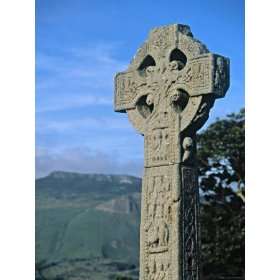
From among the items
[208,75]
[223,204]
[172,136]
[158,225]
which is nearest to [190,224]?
[158,225]

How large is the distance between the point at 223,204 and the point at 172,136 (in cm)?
976

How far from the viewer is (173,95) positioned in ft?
26.3

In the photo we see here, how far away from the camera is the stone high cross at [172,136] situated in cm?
780

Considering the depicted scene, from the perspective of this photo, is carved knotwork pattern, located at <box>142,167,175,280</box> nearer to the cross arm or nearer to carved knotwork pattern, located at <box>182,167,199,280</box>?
carved knotwork pattern, located at <box>182,167,199,280</box>

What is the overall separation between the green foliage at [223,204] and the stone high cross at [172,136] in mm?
8644

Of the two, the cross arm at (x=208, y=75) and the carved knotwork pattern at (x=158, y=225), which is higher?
the cross arm at (x=208, y=75)

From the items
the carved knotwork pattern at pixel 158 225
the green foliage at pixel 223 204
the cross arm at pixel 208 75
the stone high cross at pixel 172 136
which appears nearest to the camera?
the cross arm at pixel 208 75

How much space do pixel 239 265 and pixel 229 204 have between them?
1.22 meters

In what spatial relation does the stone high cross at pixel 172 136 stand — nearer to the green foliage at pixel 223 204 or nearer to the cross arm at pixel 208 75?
the cross arm at pixel 208 75

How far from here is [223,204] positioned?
17.6m

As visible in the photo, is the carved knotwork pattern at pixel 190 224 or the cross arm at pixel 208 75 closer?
the cross arm at pixel 208 75

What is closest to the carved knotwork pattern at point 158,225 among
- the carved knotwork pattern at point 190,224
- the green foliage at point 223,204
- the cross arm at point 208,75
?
the carved knotwork pattern at point 190,224
